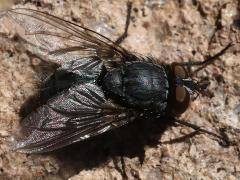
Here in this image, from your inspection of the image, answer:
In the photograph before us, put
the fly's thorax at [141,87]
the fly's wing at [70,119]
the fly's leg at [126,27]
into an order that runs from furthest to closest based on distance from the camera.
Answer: the fly's leg at [126,27]
the fly's thorax at [141,87]
the fly's wing at [70,119]

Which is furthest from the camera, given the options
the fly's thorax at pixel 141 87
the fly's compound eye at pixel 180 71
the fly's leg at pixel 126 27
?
the fly's leg at pixel 126 27

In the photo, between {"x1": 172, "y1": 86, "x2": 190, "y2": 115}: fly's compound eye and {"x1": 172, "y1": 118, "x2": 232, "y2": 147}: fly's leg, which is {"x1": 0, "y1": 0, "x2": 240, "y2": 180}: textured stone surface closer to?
{"x1": 172, "y1": 118, "x2": 232, "y2": 147}: fly's leg

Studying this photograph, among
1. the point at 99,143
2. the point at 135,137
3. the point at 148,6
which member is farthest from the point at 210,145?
the point at 148,6

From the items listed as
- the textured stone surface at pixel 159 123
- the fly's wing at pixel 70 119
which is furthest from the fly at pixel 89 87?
the textured stone surface at pixel 159 123

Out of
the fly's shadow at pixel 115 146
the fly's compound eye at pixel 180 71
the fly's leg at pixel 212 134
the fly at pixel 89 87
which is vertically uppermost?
the fly's compound eye at pixel 180 71

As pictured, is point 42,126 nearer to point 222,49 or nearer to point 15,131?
point 15,131

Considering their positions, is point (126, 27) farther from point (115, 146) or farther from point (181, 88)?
point (115, 146)

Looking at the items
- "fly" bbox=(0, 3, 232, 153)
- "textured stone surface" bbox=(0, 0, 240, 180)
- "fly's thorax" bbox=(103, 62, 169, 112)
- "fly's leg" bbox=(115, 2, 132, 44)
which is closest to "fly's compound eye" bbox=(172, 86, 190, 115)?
"fly" bbox=(0, 3, 232, 153)

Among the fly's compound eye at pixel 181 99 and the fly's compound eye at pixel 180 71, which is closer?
the fly's compound eye at pixel 181 99

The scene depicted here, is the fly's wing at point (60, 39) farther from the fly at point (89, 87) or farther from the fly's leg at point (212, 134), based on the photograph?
the fly's leg at point (212, 134)
